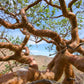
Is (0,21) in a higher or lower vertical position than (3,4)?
lower

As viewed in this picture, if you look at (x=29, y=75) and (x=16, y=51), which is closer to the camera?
(x=29, y=75)

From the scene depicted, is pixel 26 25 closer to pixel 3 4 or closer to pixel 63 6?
pixel 63 6

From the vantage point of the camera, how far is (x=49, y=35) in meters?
2.92

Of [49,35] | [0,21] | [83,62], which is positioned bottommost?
[83,62]

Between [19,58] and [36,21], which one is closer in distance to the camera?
[19,58]

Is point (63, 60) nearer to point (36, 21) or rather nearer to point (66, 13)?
point (66, 13)

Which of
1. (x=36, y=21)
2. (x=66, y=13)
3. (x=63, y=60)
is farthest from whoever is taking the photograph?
(x=36, y=21)

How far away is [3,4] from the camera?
4.05m

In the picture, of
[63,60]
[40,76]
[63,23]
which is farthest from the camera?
[63,23]

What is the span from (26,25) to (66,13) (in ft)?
4.83

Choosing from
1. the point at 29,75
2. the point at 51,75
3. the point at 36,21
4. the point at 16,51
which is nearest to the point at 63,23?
the point at 36,21

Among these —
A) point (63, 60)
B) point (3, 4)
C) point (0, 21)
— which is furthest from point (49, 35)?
point (3, 4)

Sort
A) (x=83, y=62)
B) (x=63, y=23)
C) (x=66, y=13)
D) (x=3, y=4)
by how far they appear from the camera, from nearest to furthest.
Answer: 1. (x=83, y=62)
2. (x=66, y=13)
3. (x=3, y=4)
4. (x=63, y=23)

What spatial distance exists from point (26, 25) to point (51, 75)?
61.8 inches
